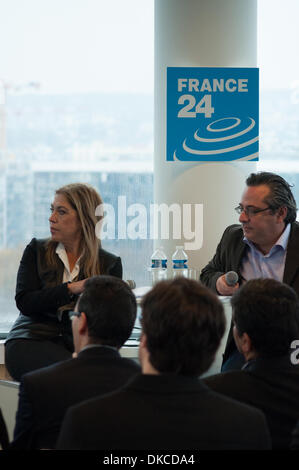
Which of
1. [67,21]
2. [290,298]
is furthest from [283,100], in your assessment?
[290,298]

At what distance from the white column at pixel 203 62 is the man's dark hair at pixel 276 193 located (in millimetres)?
1007

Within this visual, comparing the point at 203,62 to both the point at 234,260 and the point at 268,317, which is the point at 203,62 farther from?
the point at 268,317

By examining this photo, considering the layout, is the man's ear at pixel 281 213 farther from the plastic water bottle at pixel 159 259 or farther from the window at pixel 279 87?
the window at pixel 279 87

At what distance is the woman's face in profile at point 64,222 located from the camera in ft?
12.7

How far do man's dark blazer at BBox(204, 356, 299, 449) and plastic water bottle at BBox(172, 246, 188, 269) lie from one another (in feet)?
8.05

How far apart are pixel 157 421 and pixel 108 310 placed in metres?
0.75

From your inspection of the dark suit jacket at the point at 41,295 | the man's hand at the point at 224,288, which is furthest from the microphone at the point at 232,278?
the dark suit jacket at the point at 41,295

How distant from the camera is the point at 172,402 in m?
1.51

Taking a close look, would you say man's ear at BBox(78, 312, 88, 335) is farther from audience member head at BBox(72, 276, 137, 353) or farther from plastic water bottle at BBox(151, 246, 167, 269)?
plastic water bottle at BBox(151, 246, 167, 269)

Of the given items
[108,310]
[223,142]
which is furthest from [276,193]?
[108,310]

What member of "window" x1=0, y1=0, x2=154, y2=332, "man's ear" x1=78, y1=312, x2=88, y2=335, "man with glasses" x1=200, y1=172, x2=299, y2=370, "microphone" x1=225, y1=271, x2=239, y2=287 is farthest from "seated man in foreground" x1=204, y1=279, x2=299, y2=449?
"window" x1=0, y1=0, x2=154, y2=332

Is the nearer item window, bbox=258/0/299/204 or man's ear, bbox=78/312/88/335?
man's ear, bbox=78/312/88/335

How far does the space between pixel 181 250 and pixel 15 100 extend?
1.79 metres

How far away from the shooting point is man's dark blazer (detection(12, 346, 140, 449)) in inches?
76.0
